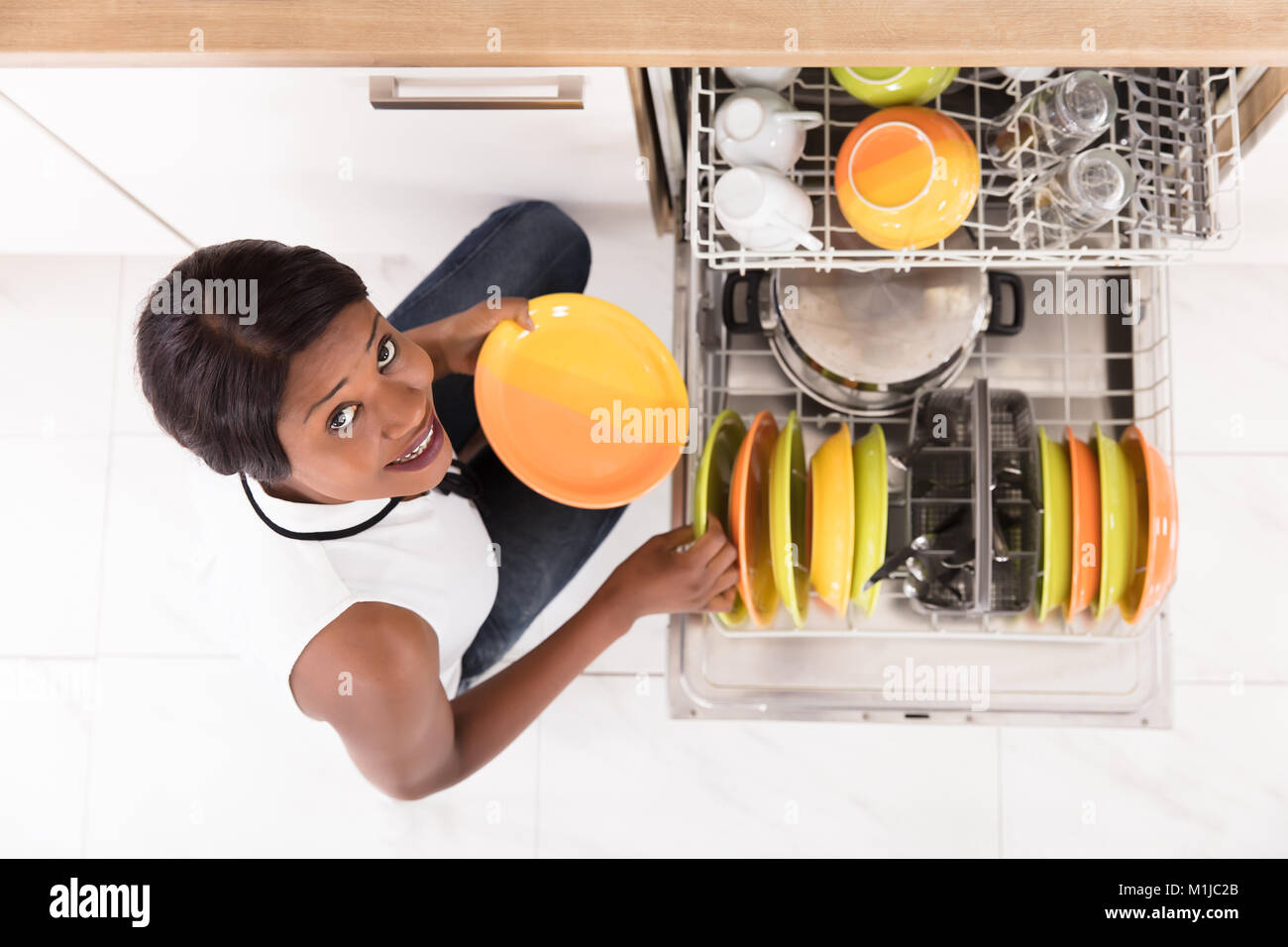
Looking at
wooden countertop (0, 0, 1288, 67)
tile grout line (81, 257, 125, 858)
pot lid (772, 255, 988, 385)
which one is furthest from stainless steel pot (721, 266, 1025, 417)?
tile grout line (81, 257, 125, 858)

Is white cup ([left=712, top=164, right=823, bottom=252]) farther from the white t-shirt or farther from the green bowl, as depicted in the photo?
the white t-shirt

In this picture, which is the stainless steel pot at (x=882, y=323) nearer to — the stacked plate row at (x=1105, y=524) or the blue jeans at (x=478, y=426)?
the stacked plate row at (x=1105, y=524)

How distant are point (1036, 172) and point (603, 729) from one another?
104 cm

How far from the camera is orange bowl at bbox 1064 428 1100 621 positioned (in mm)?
869

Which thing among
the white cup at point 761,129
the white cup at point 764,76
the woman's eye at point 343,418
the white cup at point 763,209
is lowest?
the woman's eye at point 343,418

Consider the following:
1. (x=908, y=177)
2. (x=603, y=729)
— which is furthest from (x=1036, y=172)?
(x=603, y=729)

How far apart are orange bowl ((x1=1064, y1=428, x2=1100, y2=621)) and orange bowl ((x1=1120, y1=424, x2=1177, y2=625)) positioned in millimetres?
45

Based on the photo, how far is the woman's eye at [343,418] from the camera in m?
0.75

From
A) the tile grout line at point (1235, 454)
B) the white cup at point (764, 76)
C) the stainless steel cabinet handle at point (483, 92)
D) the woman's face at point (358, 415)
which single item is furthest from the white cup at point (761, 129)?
the tile grout line at point (1235, 454)

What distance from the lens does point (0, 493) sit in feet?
5.09

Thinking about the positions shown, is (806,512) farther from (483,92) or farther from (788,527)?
(483,92)

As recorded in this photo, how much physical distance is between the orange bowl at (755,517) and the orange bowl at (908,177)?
0.22 metres

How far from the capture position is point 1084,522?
87cm
